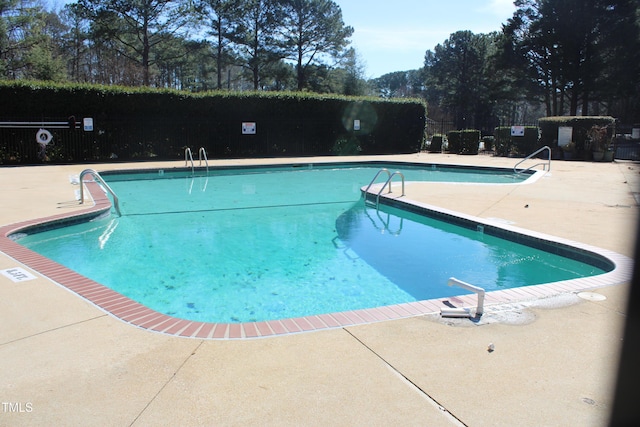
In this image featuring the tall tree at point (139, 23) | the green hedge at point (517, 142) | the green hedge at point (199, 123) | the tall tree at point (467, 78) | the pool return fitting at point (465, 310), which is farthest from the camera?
the tall tree at point (467, 78)

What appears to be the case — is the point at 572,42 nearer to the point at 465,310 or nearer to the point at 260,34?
the point at 260,34

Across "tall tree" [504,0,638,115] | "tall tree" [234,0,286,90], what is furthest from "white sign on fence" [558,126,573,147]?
"tall tree" [234,0,286,90]

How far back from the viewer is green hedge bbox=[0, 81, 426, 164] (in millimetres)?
16406

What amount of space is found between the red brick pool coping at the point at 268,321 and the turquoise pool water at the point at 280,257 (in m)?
0.75

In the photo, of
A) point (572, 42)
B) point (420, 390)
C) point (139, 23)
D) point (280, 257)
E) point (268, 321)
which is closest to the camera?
point (420, 390)

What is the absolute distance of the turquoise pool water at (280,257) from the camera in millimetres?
4891

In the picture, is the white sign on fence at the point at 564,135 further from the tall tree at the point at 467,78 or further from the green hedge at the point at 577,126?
the tall tree at the point at 467,78

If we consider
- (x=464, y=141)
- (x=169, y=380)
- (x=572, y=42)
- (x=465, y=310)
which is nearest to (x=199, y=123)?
(x=464, y=141)

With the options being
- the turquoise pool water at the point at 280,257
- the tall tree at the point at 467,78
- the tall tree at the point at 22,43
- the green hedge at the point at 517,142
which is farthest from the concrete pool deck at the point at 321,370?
the tall tree at the point at 467,78

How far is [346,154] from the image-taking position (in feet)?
72.7

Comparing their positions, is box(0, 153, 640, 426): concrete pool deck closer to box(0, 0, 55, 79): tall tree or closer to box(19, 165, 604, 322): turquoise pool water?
box(19, 165, 604, 322): turquoise pool water

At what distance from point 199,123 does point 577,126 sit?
639 inches

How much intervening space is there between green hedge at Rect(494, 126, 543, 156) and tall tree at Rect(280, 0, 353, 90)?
61.3ft

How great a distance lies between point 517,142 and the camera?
21453 millimetres
